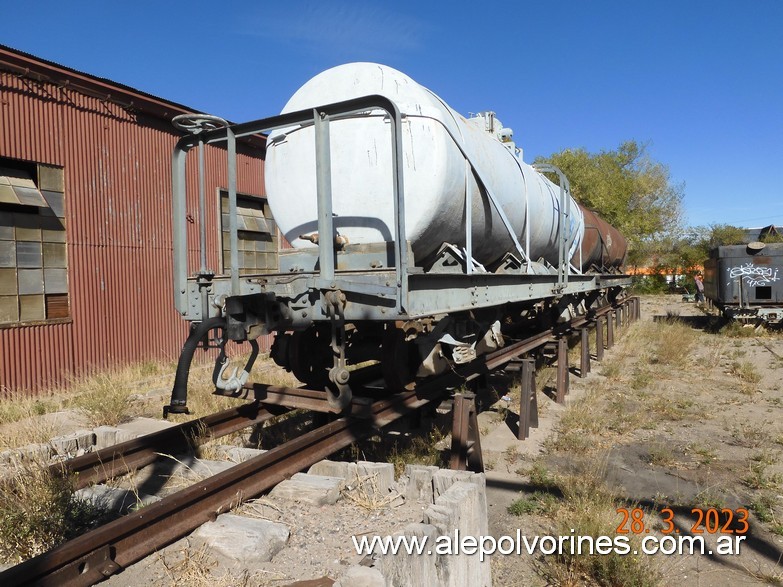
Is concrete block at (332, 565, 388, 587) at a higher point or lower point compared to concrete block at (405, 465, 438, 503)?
higher

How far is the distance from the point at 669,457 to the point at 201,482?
466 cm

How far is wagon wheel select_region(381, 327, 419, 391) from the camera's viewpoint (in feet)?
15.2

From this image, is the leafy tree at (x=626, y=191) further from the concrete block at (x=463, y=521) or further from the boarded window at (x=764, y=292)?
the concrete block at (x=463, y=521)

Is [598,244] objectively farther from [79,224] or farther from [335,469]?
[79,224]

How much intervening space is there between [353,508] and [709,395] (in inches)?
291

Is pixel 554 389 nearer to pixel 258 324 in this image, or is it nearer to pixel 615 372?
pixel 615 372

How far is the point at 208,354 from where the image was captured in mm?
11516

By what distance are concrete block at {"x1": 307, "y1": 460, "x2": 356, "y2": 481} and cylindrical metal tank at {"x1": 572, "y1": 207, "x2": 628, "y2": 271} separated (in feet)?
26.7

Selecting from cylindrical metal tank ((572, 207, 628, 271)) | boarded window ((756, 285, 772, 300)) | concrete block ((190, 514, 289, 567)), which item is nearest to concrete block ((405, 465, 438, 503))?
concrete block ((190, 514, 289, 567))

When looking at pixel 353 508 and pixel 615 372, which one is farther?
pixel 615 372

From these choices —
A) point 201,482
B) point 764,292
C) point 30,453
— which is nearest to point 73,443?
point 30,453

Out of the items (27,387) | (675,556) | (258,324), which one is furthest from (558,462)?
(27,387)

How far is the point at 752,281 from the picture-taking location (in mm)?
15000

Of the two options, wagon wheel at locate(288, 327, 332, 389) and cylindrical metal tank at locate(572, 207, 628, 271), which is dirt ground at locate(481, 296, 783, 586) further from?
cylindrical metal tank at locate(572, 207, 628, 271)
